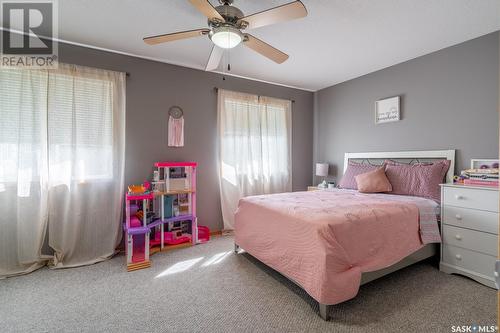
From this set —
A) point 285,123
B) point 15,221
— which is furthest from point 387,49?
point 15,221

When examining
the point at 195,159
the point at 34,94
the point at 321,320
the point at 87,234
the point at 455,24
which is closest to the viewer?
the point at 321,320

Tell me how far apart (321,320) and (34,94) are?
355 cm

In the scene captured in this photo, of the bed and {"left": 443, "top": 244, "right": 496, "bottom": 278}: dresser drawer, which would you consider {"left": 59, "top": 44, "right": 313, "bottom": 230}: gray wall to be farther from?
{"left": 443, "top": 244, "right": 496, "bottom": 278}: dresser drawer

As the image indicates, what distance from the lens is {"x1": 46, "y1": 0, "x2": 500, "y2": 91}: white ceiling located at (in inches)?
81.0

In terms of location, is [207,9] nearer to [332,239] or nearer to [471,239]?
[332,239]

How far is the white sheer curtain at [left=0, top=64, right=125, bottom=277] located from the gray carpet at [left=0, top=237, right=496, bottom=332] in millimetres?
331

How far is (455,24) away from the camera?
91.4 inches

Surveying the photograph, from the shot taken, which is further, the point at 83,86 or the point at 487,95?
the point at 83,86

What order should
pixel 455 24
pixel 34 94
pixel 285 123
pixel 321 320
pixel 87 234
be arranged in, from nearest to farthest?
pixel 321 320
pixel 455 24
pixel 34 94
pixel 87 234
pixel 285 123

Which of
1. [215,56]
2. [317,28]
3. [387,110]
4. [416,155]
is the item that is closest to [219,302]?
[215,56]

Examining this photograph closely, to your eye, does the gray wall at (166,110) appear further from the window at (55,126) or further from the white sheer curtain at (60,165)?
the window at (55,126)

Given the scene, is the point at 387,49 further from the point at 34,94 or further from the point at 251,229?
the point at 34,94

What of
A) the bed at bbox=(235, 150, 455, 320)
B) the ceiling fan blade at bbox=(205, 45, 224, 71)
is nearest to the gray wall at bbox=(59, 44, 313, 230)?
the ceiling fan blade at bbox=(205, 45, 224, 71)

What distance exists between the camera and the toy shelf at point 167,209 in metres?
2.84
